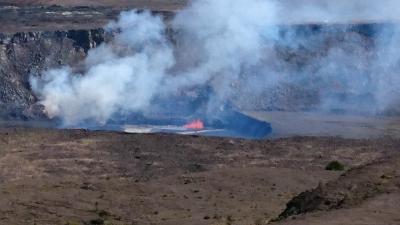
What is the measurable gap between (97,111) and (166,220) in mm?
37808

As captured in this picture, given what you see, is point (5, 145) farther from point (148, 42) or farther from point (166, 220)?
point (148, 42)

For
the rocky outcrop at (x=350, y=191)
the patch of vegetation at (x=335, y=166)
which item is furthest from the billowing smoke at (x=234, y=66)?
the rocky outcrop at (x=350, y=191)

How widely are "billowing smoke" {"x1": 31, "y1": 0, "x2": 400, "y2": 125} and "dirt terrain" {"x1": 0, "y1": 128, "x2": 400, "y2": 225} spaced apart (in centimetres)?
1409

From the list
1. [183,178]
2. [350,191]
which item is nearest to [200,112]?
[183,178]

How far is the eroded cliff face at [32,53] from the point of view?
7975cm

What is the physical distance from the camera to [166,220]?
36.2 meters

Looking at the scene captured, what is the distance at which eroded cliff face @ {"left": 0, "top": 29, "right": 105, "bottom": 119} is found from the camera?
7975 cm

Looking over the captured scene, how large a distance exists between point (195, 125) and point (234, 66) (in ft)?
42.9

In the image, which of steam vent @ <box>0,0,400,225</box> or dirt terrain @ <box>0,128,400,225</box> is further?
steam vent @ <box>0,0,400,225</box>

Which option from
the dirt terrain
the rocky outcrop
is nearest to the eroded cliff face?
the dirt terrain

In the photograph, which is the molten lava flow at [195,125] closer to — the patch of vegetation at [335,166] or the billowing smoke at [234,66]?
the billowing smoke at [234,66]

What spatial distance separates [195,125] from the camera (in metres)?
69.2

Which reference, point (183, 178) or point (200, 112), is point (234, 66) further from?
point (183, 178)

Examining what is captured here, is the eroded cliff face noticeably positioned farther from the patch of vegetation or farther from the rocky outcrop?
the rocky outcrop
